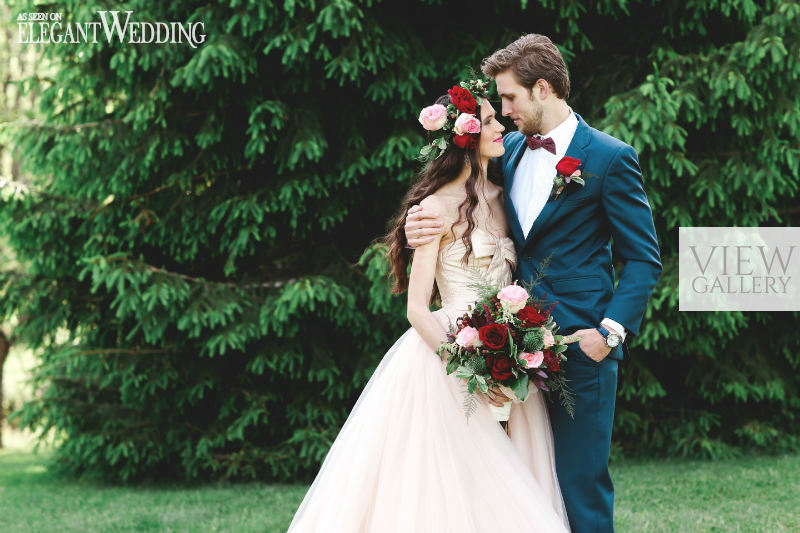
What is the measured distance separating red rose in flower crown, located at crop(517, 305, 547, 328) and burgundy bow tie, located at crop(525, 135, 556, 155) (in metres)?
0.71

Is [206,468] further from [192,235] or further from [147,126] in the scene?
[147,126]

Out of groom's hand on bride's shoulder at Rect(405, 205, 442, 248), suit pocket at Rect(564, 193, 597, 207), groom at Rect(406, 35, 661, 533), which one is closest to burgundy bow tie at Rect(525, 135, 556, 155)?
groom at Rect(406, 35, 661, 533)

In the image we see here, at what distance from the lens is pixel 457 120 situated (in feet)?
10.7

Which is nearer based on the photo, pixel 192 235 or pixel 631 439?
pixel 192 235

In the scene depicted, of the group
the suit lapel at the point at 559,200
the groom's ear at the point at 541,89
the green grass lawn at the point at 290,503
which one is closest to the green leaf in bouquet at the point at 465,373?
the suit lapel at the point at 559,200

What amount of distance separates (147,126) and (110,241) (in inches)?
41.3

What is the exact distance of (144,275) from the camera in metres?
6.32

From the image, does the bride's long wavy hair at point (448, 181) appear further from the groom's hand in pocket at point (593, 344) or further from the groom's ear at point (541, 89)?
the groom's hand in pocket at point (593, 344)

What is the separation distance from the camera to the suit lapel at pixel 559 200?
3.15m

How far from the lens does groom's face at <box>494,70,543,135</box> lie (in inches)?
128

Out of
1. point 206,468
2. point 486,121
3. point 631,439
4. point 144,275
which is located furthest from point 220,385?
point 486,121

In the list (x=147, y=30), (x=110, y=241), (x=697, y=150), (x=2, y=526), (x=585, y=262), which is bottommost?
(x=2, y=526)

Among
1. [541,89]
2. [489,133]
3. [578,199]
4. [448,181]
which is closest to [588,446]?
[578,199]

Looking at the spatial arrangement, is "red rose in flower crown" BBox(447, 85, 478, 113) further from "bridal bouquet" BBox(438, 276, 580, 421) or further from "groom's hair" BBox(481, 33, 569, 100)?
"bridal bouquet" BBox(438, 276, 580, 421)
